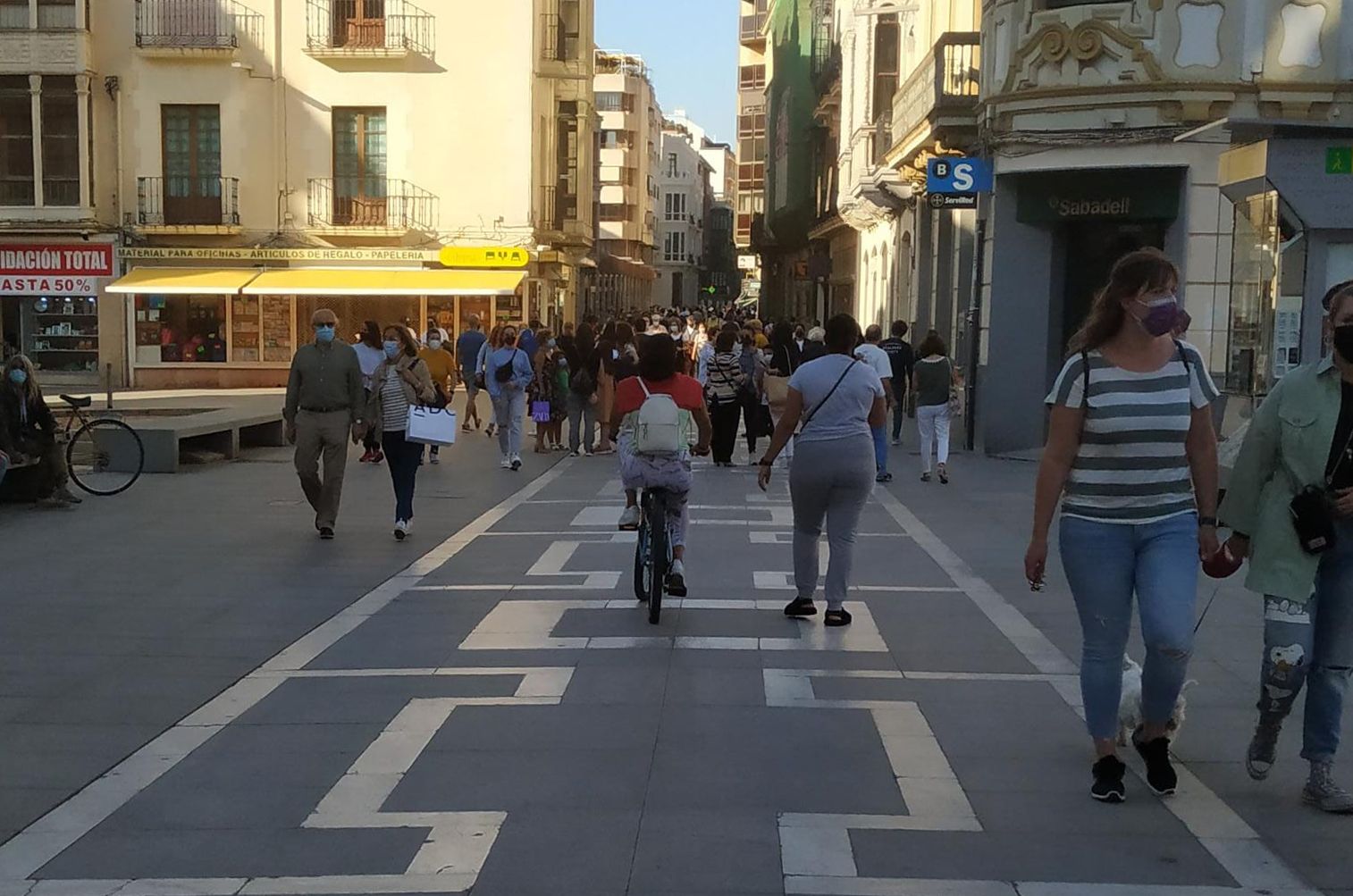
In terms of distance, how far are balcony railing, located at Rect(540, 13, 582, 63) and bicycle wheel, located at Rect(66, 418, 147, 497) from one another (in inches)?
1015

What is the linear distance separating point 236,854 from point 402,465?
307 inches

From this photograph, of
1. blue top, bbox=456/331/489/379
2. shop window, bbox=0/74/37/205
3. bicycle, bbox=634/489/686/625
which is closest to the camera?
bicycle, bbox=634/489/686/625

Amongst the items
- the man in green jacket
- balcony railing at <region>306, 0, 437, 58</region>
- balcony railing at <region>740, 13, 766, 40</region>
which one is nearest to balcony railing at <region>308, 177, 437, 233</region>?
balcony railing at <region>306, 0, 437, 58</region>

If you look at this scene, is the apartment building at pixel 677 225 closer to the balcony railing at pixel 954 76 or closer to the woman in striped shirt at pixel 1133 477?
the balcony railing at pixel 954 76

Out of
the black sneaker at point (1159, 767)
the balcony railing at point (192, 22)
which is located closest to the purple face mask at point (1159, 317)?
the black sneaker at point (1159, 767)

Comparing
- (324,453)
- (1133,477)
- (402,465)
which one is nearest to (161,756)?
(1133,477)

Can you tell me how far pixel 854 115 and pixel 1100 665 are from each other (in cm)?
3141

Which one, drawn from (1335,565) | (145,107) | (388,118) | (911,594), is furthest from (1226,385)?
(145,107)

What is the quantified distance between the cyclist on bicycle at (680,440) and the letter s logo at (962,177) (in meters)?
11.2

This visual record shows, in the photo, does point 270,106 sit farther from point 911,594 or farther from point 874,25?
point 911,594

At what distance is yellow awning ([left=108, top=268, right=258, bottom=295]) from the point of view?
121ft

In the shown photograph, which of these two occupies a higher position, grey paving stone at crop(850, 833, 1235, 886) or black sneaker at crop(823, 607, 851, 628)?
grey paving stone at crop(850, 833, 1235, 886)

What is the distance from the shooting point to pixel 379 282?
36.7 metres

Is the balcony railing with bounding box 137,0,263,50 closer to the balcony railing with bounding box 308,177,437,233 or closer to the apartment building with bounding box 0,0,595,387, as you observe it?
the apartment building with bounding box 0,0,595,387
